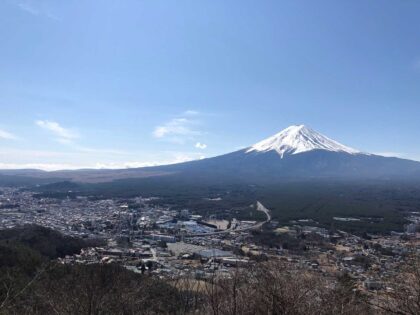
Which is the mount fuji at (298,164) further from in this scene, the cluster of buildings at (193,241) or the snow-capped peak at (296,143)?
the cluster of buildings at (193,241)

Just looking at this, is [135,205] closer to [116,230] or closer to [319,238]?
[116,230]

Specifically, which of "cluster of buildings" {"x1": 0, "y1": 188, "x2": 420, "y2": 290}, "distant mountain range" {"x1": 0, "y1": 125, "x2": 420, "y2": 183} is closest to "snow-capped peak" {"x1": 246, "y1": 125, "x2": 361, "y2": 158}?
"distant mountain range" {"x1": 0, "y1": 125, "x2": 420, "y2": 183}

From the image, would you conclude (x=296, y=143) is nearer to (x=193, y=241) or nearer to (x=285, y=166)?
(x=285, y=166)

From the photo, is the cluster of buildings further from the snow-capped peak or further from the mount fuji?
the snow-capped peak

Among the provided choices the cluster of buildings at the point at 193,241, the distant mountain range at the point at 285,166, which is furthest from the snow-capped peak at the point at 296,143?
the cluster of buildings at the point at 193,241

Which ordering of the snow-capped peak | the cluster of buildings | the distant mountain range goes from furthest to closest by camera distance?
the snow-capped peak → the distant mountain range → the cluster of buildings

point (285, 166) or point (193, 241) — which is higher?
point (285, 166)

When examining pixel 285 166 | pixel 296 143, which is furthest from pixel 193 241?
pixel 296 143
